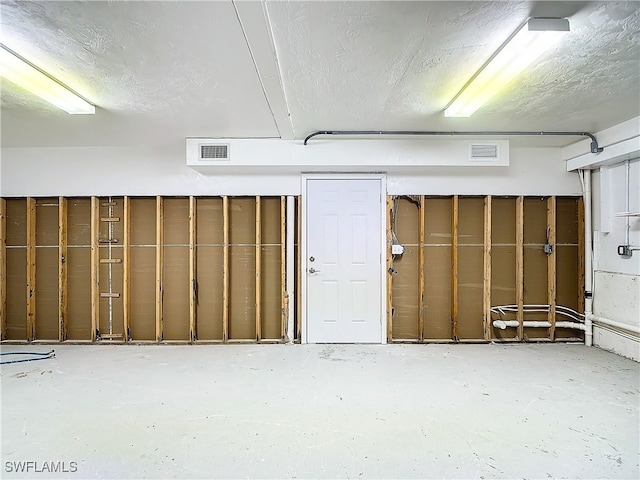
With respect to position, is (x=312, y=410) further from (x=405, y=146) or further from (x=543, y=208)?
(x=543, y=208)

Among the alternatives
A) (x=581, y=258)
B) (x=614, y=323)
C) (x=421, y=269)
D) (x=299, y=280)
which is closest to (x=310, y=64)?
(x=299, y=280)

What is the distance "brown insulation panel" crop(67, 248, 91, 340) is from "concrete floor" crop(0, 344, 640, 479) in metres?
0.60

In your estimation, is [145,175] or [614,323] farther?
[145,175]

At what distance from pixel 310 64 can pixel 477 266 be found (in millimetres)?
3194

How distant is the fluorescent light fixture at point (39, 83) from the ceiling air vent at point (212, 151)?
1.05 meters

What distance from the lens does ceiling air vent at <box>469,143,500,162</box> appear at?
368 cm

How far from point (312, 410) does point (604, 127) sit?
3.94 m

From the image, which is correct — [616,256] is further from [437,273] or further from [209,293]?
[209,293]

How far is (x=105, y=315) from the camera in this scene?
4062 mm

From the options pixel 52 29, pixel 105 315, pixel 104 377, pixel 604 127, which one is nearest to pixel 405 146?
pixel 604 127

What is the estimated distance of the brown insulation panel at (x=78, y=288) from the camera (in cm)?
407

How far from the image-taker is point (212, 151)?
3.67 metres

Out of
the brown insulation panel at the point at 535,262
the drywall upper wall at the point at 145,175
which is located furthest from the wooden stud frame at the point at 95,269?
the brown insulation panel at the point at 535,262

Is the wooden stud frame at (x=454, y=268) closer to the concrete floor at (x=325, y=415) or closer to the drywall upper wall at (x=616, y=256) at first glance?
the concrete floor at (x=325, y=415)
